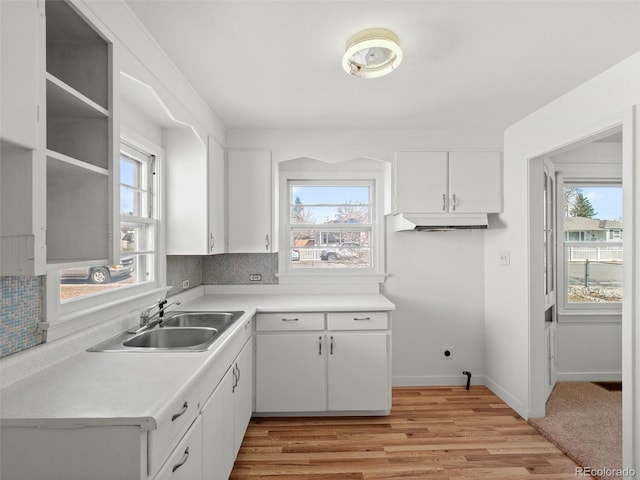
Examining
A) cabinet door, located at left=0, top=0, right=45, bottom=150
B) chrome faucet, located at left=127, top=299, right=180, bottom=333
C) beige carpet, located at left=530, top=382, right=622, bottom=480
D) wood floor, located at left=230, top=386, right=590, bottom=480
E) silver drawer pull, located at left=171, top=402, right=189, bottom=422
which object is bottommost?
wood floor, located at left=230, top=386, right=590, bottom=480

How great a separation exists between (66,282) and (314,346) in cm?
167

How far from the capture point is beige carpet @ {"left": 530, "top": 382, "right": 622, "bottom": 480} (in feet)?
7.17

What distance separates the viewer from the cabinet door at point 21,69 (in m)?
0.88

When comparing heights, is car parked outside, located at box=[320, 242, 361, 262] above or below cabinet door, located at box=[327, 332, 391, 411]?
above

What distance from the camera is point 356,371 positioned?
2.74 metres

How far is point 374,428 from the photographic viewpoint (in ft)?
8.66

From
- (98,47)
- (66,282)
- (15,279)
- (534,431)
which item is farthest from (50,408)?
(534,431)

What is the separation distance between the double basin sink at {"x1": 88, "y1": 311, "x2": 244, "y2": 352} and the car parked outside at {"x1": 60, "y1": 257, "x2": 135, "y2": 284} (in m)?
0.33

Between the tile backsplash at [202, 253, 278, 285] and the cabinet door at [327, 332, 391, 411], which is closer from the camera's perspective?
the cabinet door at [327, 332, 391, 411]

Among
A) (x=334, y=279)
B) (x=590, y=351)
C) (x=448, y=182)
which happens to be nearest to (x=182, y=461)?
(x=334, y=279)

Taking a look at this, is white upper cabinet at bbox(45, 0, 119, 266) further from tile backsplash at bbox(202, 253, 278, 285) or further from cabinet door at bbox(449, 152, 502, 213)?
cabinet door at bbox(449, 152, 502, 213)

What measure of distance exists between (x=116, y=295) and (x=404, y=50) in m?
2.08

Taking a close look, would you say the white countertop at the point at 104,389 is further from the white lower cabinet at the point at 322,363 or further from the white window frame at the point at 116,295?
the white lower cabinet at the point at 322,363

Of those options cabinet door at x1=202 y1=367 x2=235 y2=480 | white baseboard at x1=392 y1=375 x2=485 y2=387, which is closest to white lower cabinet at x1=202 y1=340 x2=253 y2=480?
cabinet door at x1=202 y1=367 x2=235 y2=480
